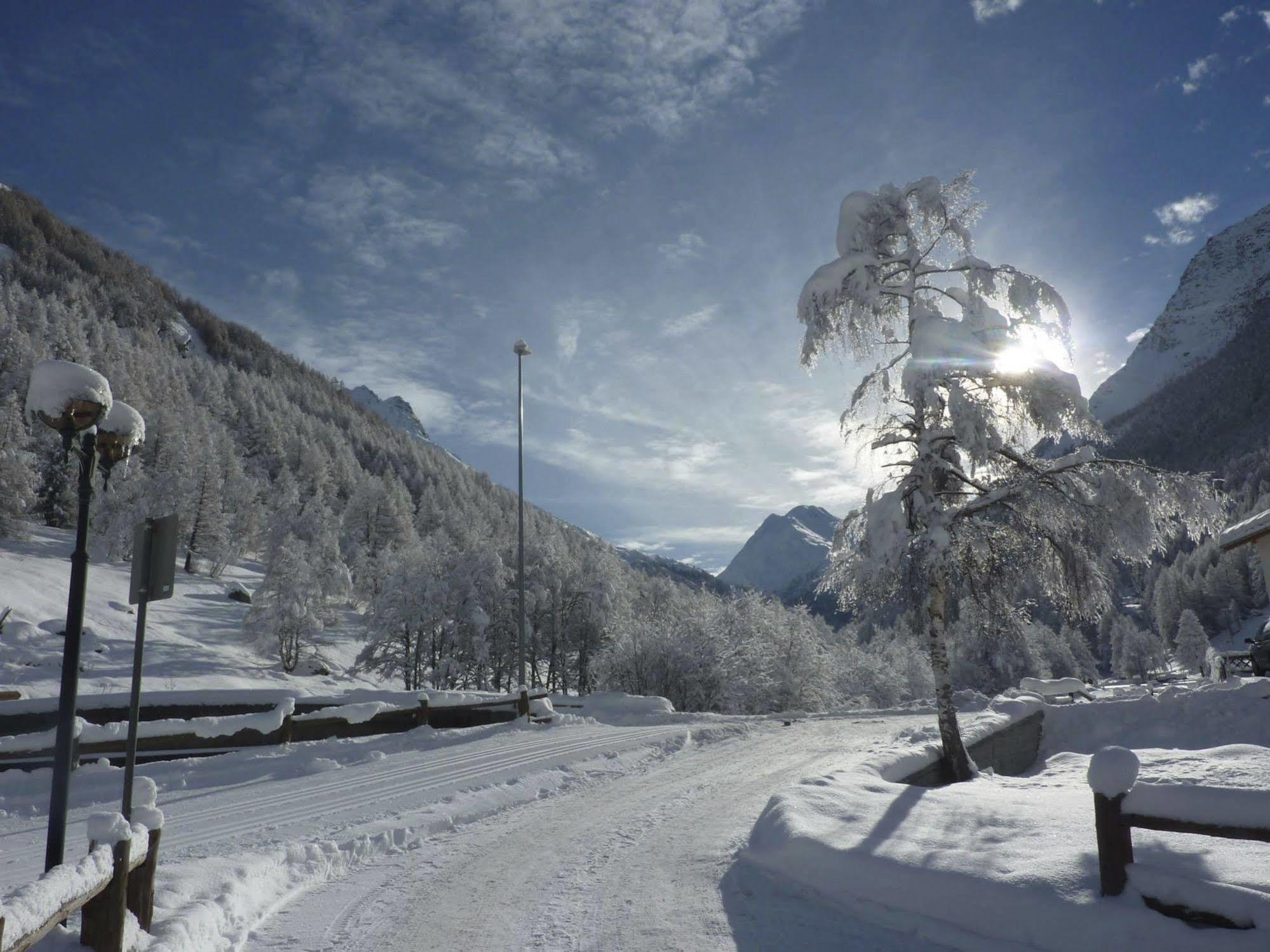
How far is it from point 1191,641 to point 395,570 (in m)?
99.1

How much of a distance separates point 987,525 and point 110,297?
22941cm

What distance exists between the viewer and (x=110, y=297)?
180750mm

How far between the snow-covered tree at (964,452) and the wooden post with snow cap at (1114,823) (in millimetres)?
6558

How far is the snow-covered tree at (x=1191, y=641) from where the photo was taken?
8738cm

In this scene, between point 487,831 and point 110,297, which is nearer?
point 487,831

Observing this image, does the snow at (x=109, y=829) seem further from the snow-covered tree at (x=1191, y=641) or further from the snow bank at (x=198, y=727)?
the snow-covered tree at (x=1191, y=641)

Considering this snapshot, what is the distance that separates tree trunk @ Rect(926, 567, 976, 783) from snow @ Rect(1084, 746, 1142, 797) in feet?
22.4

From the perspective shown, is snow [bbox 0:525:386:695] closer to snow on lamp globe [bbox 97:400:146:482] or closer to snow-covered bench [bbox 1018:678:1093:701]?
snow on lamp globe [bbox 97:400:146:482]

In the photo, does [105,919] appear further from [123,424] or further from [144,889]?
[123,424]

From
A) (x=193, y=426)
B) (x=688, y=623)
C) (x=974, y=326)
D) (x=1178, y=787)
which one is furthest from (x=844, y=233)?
(x=193, y=426)

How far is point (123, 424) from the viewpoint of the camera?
20.7 feet

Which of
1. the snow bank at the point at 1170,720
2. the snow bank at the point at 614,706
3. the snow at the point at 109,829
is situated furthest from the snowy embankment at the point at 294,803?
the snow bank at the point at 1170,720

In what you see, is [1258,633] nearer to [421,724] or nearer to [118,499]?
[421,724]

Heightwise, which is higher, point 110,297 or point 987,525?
point 110,297
